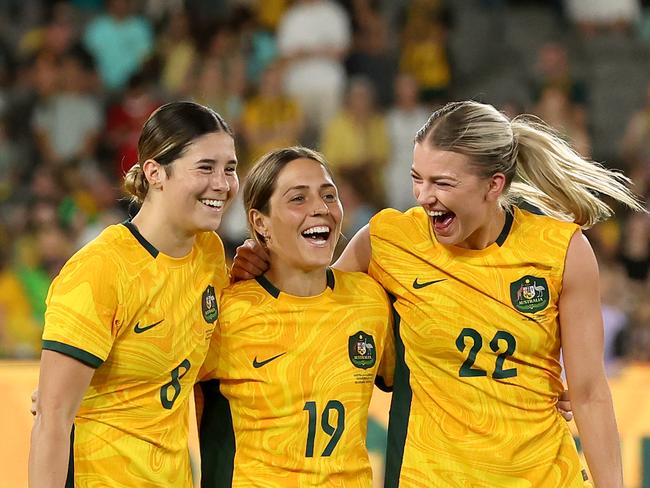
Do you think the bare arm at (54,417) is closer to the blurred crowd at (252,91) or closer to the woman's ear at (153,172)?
the woman's ear at (153,172)

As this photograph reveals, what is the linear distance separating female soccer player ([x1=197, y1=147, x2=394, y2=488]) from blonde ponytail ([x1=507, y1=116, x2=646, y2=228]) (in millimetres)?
553

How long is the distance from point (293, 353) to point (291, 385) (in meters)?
0.09

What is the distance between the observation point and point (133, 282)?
3.39 meters

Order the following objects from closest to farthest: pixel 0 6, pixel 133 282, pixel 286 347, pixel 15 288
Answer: pixel 133 282 → pixel 286 347 → pixel 15 288 → pixel 0 6

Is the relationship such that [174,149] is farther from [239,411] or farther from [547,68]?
[547,68]

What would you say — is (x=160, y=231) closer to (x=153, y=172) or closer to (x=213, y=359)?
(x=153, y=172)

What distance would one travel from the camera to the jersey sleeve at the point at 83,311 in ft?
10.7

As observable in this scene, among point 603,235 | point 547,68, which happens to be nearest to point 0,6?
point 547,68

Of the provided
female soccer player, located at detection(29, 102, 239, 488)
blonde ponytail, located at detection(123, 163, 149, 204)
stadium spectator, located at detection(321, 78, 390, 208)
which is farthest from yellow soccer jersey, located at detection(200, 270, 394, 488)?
stadium spectator, located at detection(321, 78, 390, 208)

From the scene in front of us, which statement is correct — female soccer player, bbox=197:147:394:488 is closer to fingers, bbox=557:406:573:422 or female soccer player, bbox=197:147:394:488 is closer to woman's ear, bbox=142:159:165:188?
woman's ear, bbox=142:159:165:188

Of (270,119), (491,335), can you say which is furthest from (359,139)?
(491,335)

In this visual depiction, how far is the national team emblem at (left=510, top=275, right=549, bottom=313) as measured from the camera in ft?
11.7

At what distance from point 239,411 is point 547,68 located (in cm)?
715

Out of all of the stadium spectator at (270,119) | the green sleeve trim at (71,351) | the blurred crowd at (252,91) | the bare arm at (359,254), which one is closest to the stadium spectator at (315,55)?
the blurred crowd at (252,91)
